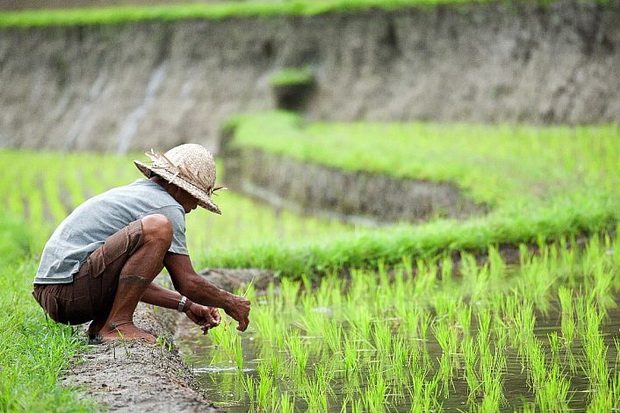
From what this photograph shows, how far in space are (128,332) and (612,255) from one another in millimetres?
3243

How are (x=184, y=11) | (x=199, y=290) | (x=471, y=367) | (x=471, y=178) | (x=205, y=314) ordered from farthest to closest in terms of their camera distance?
1. (x=184, y=11)
2. (x=471, y=178)
3. (x=205, y=314)
4. (x=199, y=290)
5. (x=471, y=367)

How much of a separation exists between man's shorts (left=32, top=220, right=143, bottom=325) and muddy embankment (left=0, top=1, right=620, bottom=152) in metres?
9.46

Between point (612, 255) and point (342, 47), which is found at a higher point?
point (342, 47)

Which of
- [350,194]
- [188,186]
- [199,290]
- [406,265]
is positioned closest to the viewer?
[199,290]

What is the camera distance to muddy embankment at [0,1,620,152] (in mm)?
12734

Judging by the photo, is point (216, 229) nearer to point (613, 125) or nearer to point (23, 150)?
point (613, 125)

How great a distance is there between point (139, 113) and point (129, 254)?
1526 cm

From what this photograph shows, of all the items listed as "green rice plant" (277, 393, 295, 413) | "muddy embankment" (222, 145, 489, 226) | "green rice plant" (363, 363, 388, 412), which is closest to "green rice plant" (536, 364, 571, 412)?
"green rice plant" (363, 363, 388, 412)

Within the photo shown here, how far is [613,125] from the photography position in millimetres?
11336

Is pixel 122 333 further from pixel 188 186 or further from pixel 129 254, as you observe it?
pixel 188 186

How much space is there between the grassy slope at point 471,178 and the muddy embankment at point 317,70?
0.97m

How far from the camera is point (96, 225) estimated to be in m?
3.59

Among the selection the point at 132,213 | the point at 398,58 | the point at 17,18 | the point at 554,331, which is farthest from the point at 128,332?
the point at 17,18

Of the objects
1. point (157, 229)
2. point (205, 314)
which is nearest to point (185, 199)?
point (157, 229)
